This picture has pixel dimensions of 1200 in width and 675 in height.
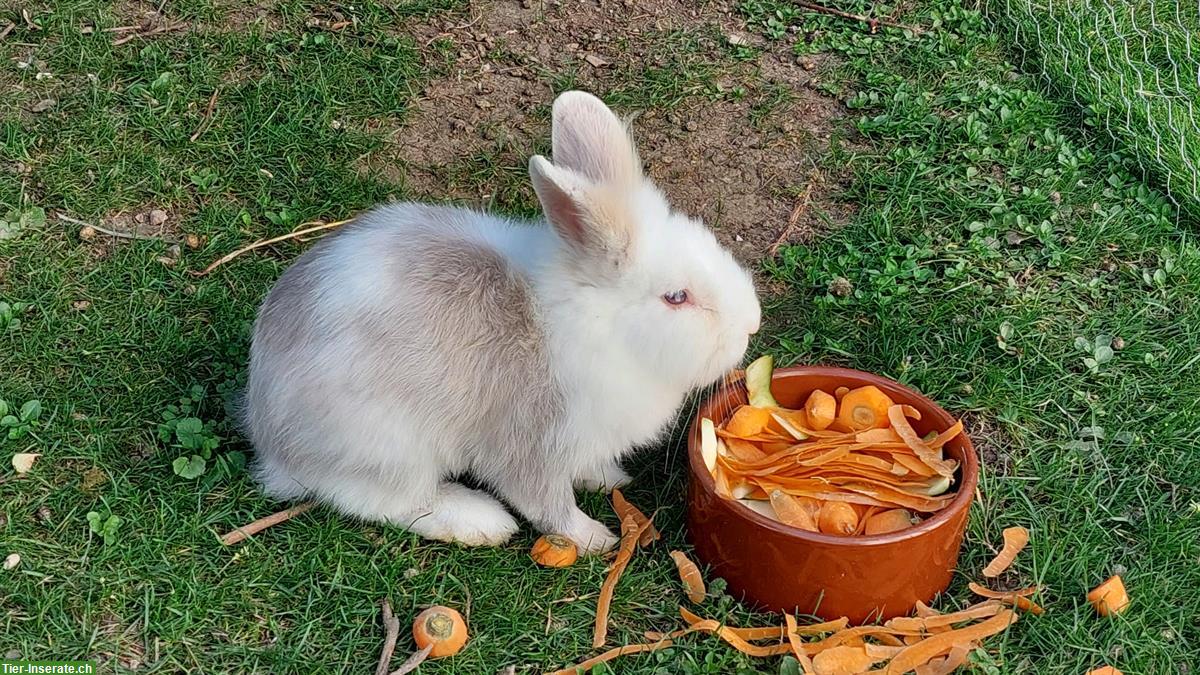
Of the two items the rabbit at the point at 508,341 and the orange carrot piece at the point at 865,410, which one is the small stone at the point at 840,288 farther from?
the rabbit at the point at 508,341

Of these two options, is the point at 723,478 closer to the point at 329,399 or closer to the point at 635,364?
the point at 635,364

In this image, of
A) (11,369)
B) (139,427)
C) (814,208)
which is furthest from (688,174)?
(11,369)

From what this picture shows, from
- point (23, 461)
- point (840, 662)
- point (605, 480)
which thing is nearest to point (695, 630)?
point (840, 662)

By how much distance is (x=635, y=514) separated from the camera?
122 inches

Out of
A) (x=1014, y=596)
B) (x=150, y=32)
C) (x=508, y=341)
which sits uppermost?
(x=508, y=341)

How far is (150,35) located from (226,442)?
2178 millimetres

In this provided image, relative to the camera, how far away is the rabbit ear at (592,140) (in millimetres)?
2701

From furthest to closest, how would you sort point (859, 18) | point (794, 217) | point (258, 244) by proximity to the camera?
point (859, 18), point (794, 217), point (258, 244)

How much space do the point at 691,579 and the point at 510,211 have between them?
5.39 ft

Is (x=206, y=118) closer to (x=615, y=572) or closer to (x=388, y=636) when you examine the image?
(x=388, y=636)

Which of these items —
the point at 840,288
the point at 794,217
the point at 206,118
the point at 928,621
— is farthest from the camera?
the point at 206,118

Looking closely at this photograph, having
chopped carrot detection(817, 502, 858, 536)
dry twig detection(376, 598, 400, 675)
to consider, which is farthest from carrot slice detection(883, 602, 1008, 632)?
dry twig detection(376, 598, 400, 675)

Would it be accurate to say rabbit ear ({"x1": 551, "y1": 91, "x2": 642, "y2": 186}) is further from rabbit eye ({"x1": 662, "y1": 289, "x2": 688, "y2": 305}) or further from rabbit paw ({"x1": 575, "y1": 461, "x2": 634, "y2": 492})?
rabbit paw ({"x1": 575, "y1": 461, "x2": 634, "y2": 492})

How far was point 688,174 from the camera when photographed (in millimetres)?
4180
